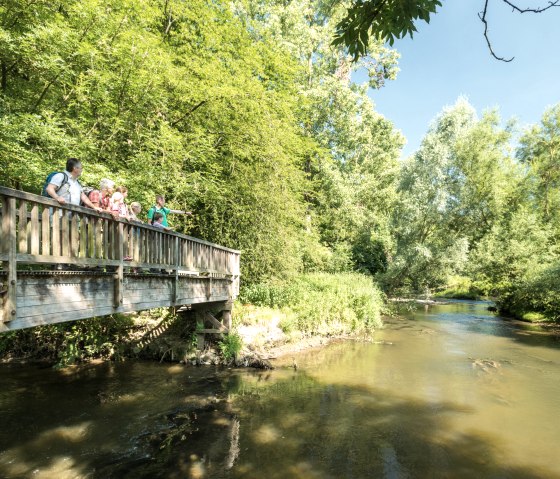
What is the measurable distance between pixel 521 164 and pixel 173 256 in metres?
37.1

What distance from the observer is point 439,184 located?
25.2m

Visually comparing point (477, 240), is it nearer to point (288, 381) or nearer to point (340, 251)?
point (340, 251)

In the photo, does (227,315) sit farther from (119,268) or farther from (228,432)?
Answer: (119,268)

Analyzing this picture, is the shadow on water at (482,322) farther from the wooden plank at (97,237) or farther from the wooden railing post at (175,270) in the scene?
the wooden plank at (97,237)

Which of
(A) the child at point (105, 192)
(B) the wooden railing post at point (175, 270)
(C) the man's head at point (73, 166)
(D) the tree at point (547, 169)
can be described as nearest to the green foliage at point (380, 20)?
(C) the man's head at point (73, 166)

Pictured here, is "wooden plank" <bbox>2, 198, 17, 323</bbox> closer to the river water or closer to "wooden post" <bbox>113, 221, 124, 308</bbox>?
"wooden post" <bbox>113, 221, 124, 308</bbox>

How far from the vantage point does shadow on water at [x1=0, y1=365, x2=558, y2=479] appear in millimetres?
6379

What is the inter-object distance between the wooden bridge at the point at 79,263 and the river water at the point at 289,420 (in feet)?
8.35

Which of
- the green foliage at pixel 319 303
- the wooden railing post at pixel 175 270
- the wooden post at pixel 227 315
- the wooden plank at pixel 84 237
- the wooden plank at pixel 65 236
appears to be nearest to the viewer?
the wooden plank at pixel 65 236

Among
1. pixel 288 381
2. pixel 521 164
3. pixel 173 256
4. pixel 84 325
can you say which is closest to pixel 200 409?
pixel 288 381

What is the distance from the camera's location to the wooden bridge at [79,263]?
4.41 metres

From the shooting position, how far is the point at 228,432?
7.62 m

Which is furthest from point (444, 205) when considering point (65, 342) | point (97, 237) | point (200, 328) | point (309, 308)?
point (97, 237)

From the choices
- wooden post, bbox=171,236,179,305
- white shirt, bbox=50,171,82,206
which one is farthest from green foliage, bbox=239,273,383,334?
white shirt, bbox=50,171,82,206
